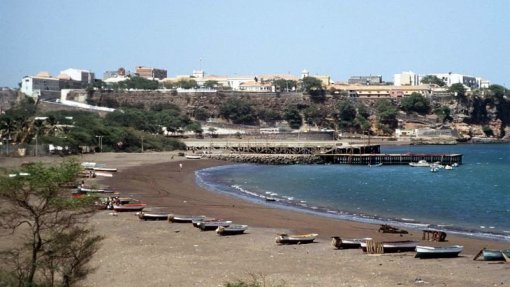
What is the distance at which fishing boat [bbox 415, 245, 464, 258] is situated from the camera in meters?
25.8

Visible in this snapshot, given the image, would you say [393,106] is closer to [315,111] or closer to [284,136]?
[315,111]

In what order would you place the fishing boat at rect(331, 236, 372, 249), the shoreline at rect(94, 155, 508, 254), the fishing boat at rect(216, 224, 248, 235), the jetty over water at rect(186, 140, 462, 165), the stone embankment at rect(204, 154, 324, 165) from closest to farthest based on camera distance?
the fishing boat at rect(331, 236, 372, 249) → the fishing boat at rect(216, 224, 248, 235) → the shoreline at rect(94, 155, 508, 254) → the stone embankment at rect(204, 154, 324, 165) → the jetty over water at rect(186, 140, 462, 165)

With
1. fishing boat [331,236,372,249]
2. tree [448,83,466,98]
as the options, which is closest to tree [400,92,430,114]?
tree [448,83,466,98]

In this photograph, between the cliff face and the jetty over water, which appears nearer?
the jetty over water

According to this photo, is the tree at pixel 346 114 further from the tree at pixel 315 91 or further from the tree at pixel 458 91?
the tree at pixel 458 91

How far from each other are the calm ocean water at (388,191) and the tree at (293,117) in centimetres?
7399

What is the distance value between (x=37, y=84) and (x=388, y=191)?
137305 millimetres

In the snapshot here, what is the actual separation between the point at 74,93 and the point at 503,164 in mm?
103694

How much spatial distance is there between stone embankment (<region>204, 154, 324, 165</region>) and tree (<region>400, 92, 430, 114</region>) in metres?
86.1

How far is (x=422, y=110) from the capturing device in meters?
184

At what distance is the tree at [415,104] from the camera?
182 meters

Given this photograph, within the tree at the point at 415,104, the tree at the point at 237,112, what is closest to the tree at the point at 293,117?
the tree at the point at 237,112

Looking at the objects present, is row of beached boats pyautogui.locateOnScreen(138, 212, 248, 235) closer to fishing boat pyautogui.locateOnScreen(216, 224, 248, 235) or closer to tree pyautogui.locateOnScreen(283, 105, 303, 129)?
fishing boat pyautogui.locateOnScreen(216, 224, 248, 235)

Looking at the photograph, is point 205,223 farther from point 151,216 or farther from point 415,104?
point 415,104
